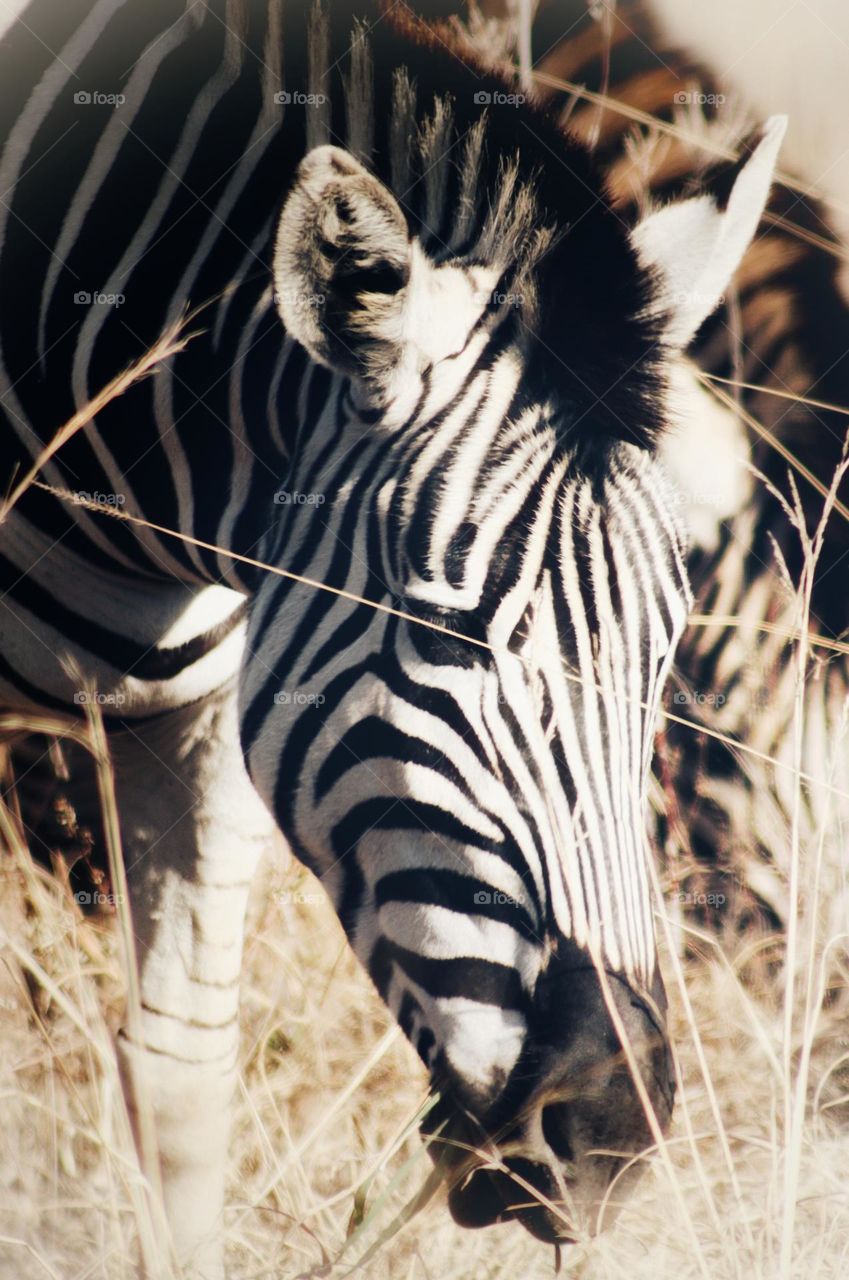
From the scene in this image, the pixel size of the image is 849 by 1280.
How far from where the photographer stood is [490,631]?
161 centimetres

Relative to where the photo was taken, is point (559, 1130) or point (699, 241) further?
point (699, 241)

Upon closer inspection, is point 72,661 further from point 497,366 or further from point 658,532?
point 658,532

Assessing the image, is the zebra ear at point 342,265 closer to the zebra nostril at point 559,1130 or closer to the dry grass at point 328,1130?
the dry grass at point 328,1130

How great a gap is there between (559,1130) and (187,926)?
802 mm

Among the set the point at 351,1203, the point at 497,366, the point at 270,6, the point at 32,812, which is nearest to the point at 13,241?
the point at 270,6

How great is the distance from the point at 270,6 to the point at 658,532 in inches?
46.1

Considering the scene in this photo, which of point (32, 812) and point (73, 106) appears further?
point (32, 812)

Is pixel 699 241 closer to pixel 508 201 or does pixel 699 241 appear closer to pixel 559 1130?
pixel 508 201

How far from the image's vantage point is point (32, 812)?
2047 mm

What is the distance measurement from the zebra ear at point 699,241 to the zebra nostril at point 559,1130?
4.26 feet

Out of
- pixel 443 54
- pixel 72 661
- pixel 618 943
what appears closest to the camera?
pixel 618 943

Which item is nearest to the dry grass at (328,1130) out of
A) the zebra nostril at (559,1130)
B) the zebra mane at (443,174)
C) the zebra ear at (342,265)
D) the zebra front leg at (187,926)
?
the zebra front leg at (187,926)

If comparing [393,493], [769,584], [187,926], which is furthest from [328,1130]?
[769,584]

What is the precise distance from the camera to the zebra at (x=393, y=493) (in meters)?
1.61
